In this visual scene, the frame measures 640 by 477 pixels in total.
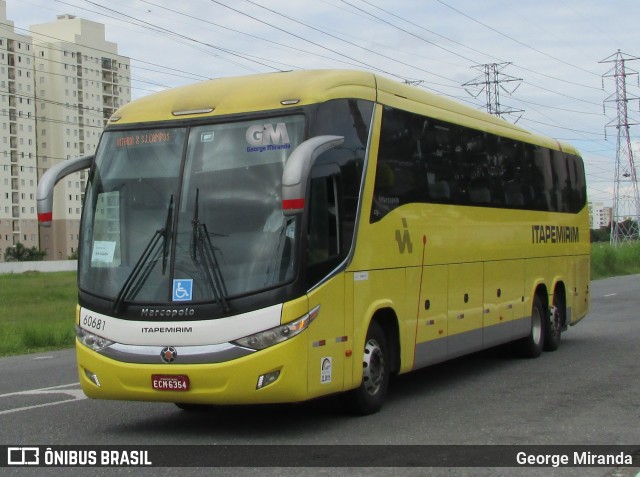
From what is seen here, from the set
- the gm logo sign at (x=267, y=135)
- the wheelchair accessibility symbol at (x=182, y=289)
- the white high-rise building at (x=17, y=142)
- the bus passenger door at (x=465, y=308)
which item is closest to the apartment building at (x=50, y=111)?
the white high-rise building at (x=17, y=142)

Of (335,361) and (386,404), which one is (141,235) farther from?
(386,404)

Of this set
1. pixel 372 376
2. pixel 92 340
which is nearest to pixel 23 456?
pixel 92 340

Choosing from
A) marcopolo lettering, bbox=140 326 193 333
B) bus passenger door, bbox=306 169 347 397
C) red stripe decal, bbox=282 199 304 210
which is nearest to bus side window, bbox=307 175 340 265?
bus passenger door, bbox=306 169 347 397

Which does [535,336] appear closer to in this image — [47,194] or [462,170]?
[462,170]

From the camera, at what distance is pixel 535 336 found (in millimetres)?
15773

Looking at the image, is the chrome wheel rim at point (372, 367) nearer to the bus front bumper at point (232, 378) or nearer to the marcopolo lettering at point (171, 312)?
the bus front bumper at point (232, 378)

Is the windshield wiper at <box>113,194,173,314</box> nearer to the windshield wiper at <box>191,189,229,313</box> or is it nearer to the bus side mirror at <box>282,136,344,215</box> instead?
the windshield wiper at <box>191,189,229,313</box>

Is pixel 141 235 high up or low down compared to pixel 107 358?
up

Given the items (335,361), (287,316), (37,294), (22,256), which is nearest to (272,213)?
(287,316)

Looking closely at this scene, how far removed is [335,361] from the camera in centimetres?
934

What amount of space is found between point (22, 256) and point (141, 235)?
12054 centimetres

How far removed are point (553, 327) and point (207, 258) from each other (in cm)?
914

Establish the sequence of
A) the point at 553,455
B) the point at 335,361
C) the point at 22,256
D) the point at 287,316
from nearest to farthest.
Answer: the point at 553,455
the point at 287,316
the point at 335,361
the point at 22,256

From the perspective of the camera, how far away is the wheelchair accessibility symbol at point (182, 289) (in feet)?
29.1
